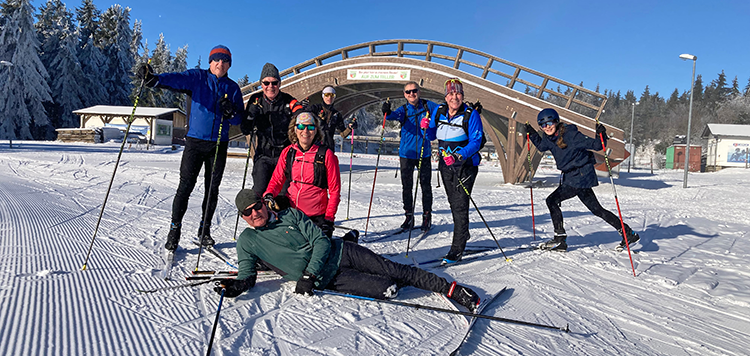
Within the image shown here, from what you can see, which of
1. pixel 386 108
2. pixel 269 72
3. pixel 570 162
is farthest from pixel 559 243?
pixel 269 72

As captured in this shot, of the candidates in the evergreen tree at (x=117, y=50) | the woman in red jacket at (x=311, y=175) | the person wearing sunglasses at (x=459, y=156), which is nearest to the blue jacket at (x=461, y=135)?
the person wearing sunglasses at (x=459, y=156)

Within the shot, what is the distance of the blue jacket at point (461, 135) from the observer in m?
4.34

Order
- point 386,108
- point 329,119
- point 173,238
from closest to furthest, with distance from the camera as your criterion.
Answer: point 173,238
point 329,119
point 386,108

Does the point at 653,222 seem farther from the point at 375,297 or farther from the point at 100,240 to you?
the point at 100,240

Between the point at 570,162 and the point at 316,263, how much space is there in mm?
3637

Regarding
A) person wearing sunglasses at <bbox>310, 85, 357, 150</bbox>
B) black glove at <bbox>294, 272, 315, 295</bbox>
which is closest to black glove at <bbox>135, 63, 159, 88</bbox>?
person wearing sunglasses at <bbox>310, 85, 357, 150</bbox>

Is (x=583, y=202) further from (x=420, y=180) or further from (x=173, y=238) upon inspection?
(x=173, y=238)

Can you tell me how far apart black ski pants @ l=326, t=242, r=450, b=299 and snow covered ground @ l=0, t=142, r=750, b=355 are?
113 mm

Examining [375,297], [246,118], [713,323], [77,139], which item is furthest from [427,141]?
[77,139]

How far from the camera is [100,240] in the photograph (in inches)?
181

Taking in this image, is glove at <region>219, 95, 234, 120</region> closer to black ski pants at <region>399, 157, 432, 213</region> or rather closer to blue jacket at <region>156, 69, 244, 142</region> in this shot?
blue jacket at <region>156, 69, 244, 142</region>

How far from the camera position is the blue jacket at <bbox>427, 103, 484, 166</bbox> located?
4.34m

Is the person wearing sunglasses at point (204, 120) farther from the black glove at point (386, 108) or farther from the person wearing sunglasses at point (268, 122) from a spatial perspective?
the black glove at point (386, 108)

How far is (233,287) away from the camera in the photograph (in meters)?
2.96
